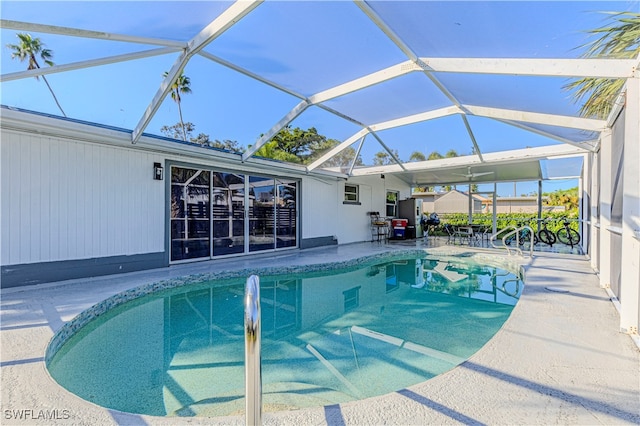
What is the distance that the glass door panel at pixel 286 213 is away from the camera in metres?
9.51

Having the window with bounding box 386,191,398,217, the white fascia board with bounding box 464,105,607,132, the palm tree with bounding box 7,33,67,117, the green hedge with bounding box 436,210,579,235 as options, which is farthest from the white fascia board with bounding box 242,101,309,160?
the green hedge with bounding box 436,210,579,235

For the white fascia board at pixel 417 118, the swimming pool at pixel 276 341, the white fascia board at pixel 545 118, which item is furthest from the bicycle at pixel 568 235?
the white fascia board at pixel 417 118

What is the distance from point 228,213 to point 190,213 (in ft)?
3.38

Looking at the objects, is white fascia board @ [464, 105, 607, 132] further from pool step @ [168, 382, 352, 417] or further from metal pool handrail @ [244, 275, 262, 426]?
metal pool handrail @ [244, 275, 262, 426]

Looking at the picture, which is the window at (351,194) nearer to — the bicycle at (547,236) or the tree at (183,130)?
the tree at (183,130)

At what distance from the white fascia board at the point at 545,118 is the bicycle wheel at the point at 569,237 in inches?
287

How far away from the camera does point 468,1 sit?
2.80 metres

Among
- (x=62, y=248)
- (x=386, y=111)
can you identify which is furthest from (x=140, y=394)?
(x=386, y=111)

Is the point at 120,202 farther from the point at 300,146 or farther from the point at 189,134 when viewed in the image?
the point at 300,146

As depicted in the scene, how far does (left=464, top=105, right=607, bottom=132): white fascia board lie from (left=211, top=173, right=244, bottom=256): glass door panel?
592 cm

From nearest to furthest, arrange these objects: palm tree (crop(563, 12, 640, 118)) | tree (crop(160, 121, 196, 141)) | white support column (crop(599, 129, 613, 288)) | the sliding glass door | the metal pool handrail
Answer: the metal pool handrail
palm tree (crop(563, 12, 640, 118))
white support column (crop(599, 129, 613, 288))
the sliding glass door
tree (crop(160, 121, 196, 141))

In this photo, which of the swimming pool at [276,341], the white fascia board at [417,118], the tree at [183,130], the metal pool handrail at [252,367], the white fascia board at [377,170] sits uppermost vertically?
the white fascia board at [417,118]

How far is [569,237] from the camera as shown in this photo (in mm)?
10305

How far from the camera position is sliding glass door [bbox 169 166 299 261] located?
7.07m
